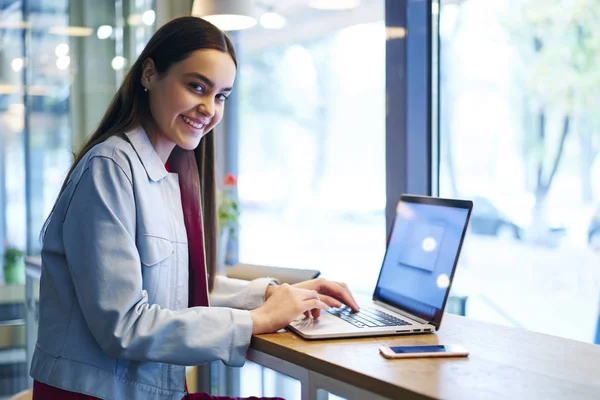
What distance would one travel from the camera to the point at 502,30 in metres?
2.11

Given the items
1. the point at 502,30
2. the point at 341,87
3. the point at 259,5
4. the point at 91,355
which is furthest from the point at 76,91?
the point at 91,355

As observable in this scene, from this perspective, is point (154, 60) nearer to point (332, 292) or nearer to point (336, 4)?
point (332, 292)

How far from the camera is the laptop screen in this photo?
4.79ft

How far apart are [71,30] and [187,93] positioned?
80.4 inches

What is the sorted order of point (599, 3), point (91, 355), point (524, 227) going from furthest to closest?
point (524, 227), point (599, 3), point (91, 355)

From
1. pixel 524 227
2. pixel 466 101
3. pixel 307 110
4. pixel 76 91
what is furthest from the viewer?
pixel 76 91

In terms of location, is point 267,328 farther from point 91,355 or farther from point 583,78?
point 583,78

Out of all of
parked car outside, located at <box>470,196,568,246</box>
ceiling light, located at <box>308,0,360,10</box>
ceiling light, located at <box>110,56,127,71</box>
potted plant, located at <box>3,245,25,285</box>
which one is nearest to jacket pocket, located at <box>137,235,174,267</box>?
parked car outside, located at <box>470,196,568,246</box>

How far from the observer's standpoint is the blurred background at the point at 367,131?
1.97m

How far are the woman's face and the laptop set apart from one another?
473 millimetres

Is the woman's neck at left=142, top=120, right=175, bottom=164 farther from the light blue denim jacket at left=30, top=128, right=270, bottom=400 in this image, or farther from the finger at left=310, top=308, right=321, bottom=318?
the finger at left=310, top=308, right=321, bottom=318

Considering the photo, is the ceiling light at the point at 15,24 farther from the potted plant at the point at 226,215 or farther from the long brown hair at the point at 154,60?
the long brown hair at the point at 154,60

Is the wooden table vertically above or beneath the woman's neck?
beneath

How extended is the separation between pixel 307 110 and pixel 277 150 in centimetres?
27
